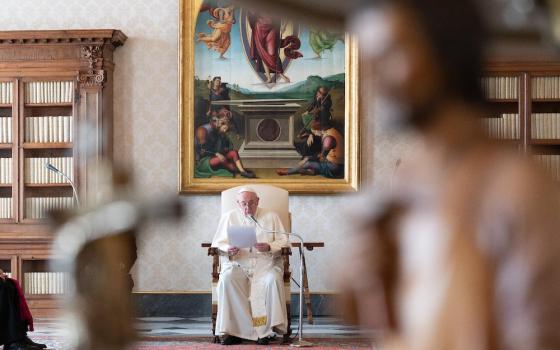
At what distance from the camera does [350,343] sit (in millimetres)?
9672

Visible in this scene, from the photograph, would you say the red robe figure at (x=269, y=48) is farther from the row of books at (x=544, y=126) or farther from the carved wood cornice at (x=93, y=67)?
the row of books at (x=544, y=126)

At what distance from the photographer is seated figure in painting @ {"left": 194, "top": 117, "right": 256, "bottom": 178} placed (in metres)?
11.6

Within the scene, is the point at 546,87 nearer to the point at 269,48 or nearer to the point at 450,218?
the point at 269,48

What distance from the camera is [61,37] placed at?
1127cm

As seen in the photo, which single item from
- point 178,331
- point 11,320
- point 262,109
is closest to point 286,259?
point 178,331

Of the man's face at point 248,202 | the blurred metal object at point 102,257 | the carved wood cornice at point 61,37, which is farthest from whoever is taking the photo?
the carved wood cornice at point 61,37

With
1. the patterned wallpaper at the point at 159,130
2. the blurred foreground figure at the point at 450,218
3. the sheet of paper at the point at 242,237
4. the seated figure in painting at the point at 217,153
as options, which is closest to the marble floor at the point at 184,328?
the patterned wallpaper at the point at 159,130

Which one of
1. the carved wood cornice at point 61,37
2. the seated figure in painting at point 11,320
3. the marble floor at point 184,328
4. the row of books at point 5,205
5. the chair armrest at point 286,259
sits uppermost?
the carved wood cornice at point 61,37

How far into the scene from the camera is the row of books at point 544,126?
1137 centimetres

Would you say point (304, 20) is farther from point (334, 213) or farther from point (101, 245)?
point (334, 213)

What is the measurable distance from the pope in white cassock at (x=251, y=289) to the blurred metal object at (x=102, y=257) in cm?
889

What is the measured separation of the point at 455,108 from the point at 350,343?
29.8ft

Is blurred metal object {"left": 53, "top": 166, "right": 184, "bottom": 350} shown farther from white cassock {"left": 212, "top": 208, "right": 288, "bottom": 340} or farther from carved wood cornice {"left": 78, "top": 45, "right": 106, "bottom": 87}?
carved wood cornice {"left": 78, "top": 45, "right": 106, "bottom": 87}

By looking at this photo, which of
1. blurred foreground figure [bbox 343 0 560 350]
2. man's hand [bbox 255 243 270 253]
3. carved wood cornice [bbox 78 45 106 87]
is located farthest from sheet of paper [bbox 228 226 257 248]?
blurred foreground figure [bbox 343 0 560 350]
